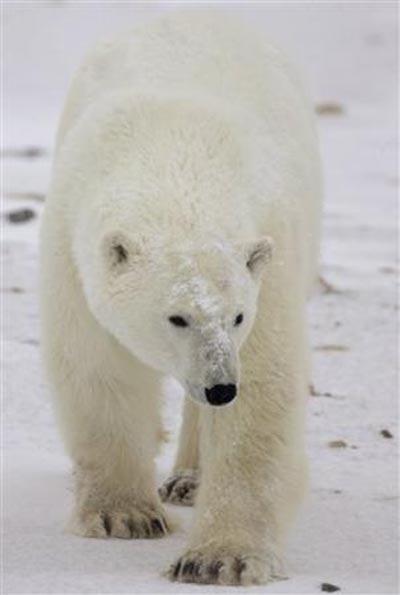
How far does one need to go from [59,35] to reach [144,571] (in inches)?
456

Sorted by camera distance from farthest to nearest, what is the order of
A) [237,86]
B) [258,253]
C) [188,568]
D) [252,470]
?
[237,86], [252,470], [188,568], [258,253]

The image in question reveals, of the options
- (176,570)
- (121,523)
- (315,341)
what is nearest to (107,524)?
(121,523)

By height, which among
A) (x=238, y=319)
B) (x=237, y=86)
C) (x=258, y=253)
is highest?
(x=237, y=86)

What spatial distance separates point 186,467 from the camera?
5.61 metres

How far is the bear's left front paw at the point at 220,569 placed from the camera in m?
4.34

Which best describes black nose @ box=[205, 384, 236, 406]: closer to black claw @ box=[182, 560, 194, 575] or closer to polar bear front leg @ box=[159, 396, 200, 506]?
black claw @ box=[182, 560, 194, 575]

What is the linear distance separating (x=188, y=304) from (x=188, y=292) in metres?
0.03

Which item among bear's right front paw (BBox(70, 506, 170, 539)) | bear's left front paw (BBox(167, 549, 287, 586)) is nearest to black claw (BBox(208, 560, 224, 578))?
bear's left front paw (BBox(167, 549, 287, 586))

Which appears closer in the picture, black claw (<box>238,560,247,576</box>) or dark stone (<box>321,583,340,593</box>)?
dark stone (<box>321,583,340,593</box>)

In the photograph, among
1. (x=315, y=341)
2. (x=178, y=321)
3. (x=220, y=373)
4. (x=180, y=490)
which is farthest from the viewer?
(x=315, y=341)

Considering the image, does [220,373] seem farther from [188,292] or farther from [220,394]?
[188,292]

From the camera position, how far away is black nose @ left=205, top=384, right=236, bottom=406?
394cm

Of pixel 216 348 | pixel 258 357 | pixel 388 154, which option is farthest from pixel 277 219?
pixel 388 154

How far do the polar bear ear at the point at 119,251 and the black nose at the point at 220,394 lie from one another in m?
0.42
